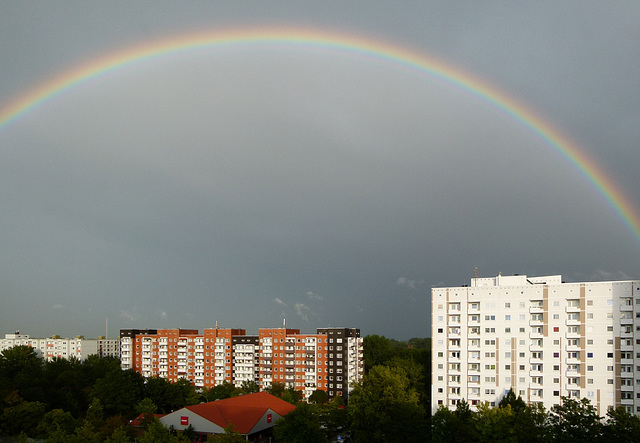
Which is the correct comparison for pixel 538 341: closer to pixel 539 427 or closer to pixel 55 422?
pixel 539 427

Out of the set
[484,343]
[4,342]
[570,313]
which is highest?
[570,313]

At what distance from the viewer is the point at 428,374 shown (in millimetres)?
69125

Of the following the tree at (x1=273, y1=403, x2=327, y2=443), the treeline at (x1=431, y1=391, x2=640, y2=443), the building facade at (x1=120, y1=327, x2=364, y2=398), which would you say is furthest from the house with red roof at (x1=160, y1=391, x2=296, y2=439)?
the treeline at (x1=431, y1=391, x2=640, y2=443)

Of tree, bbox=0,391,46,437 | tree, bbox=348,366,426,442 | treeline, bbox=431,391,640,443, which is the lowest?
tree, bbox=0,391,46,437

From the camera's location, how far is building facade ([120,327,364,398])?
3137 inches

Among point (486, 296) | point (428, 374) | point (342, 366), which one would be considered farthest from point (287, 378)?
point (486, 296)

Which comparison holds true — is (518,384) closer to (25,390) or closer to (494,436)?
(494,436)

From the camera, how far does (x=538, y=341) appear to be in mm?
49312

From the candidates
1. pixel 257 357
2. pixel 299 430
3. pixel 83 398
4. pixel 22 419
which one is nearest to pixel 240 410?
pixel 299 430

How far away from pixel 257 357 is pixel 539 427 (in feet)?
179

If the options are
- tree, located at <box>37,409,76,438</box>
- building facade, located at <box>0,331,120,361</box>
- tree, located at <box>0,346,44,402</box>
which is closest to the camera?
tree, located at <box>37,409,76,438</box>

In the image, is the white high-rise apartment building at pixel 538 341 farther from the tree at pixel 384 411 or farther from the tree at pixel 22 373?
the tree at pixel 22 373

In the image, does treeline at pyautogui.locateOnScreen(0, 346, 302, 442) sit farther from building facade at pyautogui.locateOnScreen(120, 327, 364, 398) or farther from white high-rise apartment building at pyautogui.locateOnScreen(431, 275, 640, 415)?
white high-rise apartment building at pyautogui.locateOnScreen(431, 275, 640, 415)

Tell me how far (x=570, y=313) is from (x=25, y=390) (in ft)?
191
